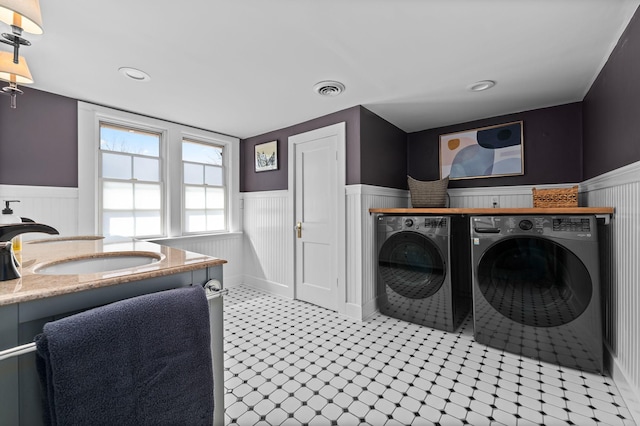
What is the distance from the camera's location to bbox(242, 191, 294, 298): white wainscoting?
3549mm

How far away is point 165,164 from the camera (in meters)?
3.38

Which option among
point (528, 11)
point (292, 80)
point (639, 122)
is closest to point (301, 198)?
point (292, 80)

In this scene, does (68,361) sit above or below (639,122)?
below

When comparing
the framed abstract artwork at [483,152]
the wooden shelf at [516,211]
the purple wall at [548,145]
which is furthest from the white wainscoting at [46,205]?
the purple wall at [548,145]

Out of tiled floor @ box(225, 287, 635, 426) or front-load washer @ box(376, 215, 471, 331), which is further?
front-load washer @ box(376, 215, 471, 331)

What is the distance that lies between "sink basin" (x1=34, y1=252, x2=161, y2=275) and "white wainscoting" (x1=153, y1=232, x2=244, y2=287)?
201cm

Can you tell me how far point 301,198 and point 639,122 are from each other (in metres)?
2.72

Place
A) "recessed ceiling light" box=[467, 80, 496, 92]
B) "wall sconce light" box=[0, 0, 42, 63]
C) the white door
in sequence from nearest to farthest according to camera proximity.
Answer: "wall sconce light" box=[0, 0, 42, 63] < "recessed ceiling light" box=[467, 80, 496, 92] < the white door

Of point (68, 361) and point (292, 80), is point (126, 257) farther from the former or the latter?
point (292, 80)

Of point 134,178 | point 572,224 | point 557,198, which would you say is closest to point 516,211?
point 572,224

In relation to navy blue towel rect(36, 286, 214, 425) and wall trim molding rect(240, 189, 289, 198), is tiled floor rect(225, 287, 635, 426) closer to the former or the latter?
navy blue towel rect(36, 286, 214, 425)

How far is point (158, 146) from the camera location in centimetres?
336

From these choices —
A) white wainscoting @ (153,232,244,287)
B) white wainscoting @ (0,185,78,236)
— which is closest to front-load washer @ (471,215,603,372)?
white wainscoting @ (153,232,244,287)

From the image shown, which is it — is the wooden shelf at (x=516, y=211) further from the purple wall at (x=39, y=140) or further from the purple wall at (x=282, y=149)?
the purple wall at (x=39, y=140)
